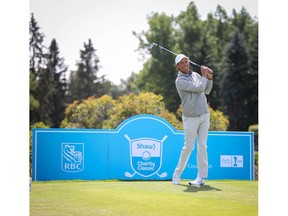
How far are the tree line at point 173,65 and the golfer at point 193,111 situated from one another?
335mm

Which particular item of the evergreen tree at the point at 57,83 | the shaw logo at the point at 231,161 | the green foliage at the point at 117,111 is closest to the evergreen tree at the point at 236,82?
the green foliage at the point at 117,111

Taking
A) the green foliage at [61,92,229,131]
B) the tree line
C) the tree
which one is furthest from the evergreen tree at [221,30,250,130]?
the tree

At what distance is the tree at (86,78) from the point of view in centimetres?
682

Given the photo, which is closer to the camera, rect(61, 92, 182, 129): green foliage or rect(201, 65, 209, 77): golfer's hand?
rect(201, 65, 209, 77): golfer's hand

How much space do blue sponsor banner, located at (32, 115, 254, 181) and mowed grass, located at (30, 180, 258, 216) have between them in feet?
0.38

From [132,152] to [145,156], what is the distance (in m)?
0.15

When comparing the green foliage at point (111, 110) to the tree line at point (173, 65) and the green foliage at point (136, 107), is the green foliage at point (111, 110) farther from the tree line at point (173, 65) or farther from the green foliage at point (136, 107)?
the tree line at point (173, 65)

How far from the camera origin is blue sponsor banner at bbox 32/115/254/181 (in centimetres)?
631

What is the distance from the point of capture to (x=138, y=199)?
20.1ft

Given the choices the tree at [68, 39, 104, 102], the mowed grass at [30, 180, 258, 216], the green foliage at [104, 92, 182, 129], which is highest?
the tree at [68, 39, 104, 102]

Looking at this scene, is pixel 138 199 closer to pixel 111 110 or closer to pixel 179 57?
pixel 179 57

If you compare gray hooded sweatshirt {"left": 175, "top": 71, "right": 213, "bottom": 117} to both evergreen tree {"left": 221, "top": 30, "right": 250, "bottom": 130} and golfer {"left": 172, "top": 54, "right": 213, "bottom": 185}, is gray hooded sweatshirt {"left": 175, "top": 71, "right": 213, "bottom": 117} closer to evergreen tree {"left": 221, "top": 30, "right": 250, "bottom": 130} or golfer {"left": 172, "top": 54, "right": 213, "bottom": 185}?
golfer {"left": 172, "top": 54, "right": 213, "bottom": 185}
